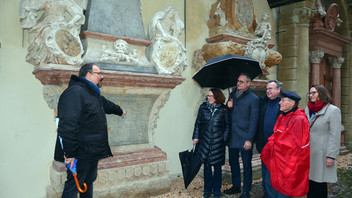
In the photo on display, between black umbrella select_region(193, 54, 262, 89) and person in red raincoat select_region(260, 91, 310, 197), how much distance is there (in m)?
1.10

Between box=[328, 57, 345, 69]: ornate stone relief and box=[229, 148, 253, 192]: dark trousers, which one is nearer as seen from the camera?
box=[229, 148, 253, 192]: dark trousers

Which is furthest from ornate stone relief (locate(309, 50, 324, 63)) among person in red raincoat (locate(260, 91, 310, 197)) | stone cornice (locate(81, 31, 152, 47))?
person in red raincoat (locate(260, 91, 310, 197))

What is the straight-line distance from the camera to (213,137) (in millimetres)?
3787

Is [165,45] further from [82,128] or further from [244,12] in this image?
[244,12]

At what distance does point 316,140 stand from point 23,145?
144 inches

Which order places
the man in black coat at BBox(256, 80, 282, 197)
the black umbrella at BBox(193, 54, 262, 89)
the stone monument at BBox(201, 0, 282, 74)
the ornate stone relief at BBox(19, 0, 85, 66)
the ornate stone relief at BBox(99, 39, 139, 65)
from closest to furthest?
the ornate stone relief at BBox(19, 0, 85, 66) < the man in black coat at BBox(256, 80, 282, 197) < the ornate stone relief at BBox(99, 39, 139, 65) < the black umbrella at BBox(193, 54, 262, 89) < the stone monument at BBox(201, 0, 282, 74)

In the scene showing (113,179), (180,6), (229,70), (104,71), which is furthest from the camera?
(180,6)

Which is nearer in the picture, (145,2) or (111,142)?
(111,142)

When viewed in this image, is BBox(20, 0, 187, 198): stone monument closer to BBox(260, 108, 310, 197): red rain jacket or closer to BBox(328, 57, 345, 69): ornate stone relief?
BBox(260, 108, 310, 197): red rain jacket

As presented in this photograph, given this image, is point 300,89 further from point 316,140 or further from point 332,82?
point 316,140


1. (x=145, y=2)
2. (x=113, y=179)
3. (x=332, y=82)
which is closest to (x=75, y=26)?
(x=145, y=2)

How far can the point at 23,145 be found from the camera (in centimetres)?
366

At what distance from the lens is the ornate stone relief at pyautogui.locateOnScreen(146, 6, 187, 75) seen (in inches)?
163

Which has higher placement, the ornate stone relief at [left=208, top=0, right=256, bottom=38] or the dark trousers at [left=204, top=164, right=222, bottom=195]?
the ornate stone relief at [left=208, top=0, right=256, bottom=38]
